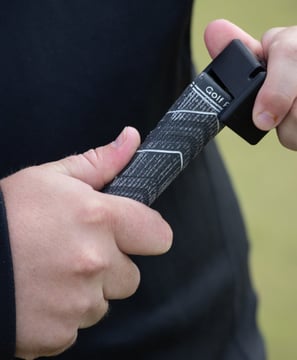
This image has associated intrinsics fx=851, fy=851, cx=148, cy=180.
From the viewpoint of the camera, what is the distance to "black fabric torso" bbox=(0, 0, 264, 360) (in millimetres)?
846

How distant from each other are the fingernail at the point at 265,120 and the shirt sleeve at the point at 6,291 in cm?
24

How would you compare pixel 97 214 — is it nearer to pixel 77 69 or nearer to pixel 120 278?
pixel 120 278

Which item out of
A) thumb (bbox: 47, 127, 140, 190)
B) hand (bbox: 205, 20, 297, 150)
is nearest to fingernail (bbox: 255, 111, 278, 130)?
hand (bbox: 205, 20, 297, 150)

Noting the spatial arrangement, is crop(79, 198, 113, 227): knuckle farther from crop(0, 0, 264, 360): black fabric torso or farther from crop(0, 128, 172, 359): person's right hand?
crop(0, 0, 264, 360): black fabric torso

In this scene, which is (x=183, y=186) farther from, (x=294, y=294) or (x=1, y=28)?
(x=294, y=294)

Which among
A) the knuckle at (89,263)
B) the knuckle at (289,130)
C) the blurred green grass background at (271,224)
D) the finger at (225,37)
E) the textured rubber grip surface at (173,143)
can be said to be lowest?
the blurred green grass background at (271,224)

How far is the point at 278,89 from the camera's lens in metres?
0.75

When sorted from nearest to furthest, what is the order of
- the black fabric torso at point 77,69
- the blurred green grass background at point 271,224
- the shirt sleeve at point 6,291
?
the shirt sleeve at point 6,291 < the black fabric torso at point 77,69 < the blurred green grass background at point 271,224

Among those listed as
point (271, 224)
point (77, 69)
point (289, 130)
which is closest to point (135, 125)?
point (77, 69)

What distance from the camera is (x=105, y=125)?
2.97 ft

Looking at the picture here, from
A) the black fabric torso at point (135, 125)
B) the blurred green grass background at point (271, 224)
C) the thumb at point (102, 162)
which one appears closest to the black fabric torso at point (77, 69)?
the black fabric torso at point (135, 125)

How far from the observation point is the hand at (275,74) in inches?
29.4

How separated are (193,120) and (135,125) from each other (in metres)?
0.17

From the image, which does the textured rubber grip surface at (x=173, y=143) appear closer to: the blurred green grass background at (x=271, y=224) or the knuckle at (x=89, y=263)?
the knuckle at (x=89, y=263)
